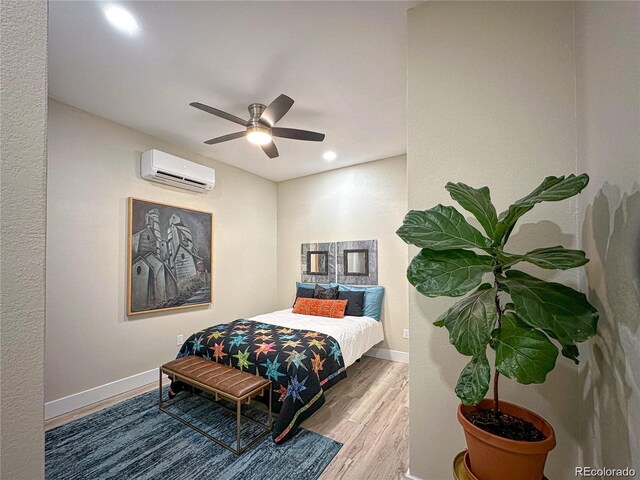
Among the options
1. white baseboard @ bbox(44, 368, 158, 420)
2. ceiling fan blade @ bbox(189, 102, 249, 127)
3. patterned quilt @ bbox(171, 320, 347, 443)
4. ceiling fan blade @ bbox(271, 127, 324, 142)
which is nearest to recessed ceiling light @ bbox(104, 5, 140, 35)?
ceiling fan blade @ bbox(189, 102, 249, 127)

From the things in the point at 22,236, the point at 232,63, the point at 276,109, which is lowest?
the point at 22,236

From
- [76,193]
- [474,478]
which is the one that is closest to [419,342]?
[474,478]

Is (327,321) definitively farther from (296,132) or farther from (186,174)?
(186,174)

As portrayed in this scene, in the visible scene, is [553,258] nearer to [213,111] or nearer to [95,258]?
[213,111]

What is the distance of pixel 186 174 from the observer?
3.35 m

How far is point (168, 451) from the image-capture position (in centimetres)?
199

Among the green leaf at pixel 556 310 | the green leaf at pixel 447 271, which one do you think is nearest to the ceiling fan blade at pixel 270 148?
the green leaf at pixel 447 271

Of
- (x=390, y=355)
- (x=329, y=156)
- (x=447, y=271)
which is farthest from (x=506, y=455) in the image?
(x=329, y=156)

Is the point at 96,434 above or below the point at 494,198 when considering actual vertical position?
below

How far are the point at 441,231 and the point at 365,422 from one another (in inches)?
81.1

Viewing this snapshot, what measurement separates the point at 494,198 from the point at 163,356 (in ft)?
12.0

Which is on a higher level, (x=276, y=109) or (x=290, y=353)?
(x=276, y=109)

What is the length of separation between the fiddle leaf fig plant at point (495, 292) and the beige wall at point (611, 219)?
0.11m

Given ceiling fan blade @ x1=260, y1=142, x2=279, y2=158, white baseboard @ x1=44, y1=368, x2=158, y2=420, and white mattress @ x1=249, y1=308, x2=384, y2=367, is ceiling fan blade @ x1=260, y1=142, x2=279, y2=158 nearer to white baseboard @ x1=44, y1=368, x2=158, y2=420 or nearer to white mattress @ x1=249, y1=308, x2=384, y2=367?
white mattress @ x1=249, y1=308, x2=384, y2=367
